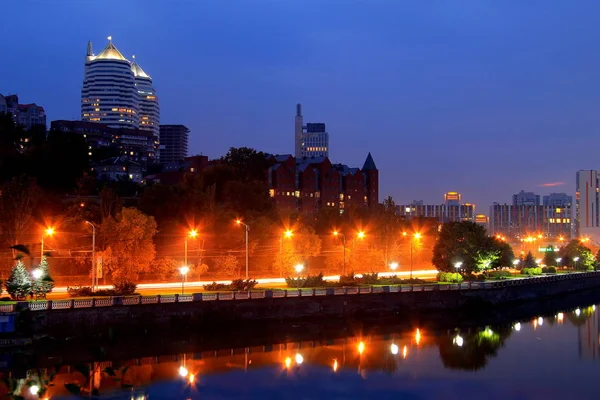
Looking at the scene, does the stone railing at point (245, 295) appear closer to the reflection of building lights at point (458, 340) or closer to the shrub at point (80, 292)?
the shrub at point (80, 292)

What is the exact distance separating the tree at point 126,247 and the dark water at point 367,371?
17.0 meters

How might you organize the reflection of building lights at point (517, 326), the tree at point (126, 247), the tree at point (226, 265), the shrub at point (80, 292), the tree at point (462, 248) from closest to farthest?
the shrub at point (80, 292), the tree at point (126, 247), the reflection of building lights at point (517, 326), the tree at point (226, 265), the tree at point (462, 248)

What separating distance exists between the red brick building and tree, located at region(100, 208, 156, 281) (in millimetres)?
60209

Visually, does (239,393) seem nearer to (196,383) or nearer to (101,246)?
(196,383)

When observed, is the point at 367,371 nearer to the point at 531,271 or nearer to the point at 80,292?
the point at 80,292

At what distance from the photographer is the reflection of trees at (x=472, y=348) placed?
45.0m

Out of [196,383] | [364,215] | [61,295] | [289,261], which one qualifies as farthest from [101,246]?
[364,215]

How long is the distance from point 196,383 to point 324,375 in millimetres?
7645

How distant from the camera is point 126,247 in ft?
198

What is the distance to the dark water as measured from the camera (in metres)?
35.3

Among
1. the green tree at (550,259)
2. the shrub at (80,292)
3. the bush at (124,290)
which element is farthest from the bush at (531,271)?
the shrub at (80,292)

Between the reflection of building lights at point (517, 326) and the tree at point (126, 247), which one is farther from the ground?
the tree at point (126, 247)

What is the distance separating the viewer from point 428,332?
5612cm

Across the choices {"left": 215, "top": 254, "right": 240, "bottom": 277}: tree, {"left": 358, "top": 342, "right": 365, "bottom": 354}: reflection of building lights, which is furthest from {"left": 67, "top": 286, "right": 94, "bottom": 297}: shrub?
{"left": 215, "top": 254, "right": 240, "bottom": 277}: tree
